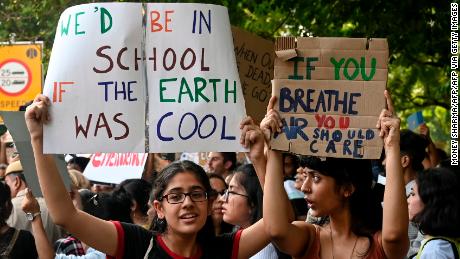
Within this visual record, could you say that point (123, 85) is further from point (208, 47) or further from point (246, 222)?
point (246, 222)

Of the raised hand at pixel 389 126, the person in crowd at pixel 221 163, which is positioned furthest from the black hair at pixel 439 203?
the person in crowd at pixel 221 163

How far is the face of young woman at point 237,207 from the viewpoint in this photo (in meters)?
6.54

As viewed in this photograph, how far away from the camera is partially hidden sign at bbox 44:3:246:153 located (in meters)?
4.88

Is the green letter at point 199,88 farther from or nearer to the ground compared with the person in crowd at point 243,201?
farther from the ground

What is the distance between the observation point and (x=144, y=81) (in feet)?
16.4

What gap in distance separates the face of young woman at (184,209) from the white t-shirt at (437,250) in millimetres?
1254

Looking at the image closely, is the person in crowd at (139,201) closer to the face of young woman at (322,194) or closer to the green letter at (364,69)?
the face of young woman at (322,194)

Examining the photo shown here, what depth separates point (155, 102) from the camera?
498cm

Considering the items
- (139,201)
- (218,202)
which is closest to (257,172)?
(218,202)

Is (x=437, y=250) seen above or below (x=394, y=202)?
below

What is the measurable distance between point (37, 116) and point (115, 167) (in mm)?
5599

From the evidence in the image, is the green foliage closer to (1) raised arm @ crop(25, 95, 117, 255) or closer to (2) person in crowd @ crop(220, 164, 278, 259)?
(2) person in crowd @ crop(220, 164, 278, 259)

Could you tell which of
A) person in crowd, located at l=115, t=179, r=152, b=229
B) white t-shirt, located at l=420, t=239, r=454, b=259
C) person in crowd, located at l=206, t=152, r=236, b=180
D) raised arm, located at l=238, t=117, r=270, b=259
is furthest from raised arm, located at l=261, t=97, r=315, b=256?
person in crowd, located at l=206, t=152, r=236, b=180

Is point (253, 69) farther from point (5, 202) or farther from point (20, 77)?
point (20, 77)
